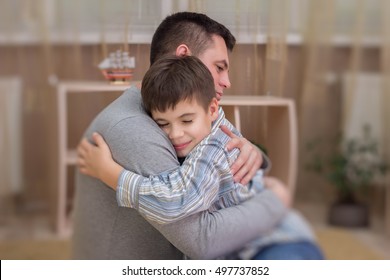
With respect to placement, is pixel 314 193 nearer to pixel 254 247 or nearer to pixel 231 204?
pixel 254 247

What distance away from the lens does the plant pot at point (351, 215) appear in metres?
2.18

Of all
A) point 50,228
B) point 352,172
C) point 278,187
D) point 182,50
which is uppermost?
point 182,50

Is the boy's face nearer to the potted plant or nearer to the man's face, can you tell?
the man's face

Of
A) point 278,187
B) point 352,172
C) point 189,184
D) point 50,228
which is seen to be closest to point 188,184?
point 189,184

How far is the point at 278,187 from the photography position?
85cm

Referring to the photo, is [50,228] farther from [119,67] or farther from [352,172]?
[119,67]

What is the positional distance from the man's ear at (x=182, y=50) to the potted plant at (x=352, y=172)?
1735 millimetres

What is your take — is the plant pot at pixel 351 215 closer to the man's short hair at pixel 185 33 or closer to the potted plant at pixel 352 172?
the potted plant at pixel 352 172

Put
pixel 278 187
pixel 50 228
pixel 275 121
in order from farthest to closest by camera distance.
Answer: pixel 50 228
pixel 278 187
pixel 275 121

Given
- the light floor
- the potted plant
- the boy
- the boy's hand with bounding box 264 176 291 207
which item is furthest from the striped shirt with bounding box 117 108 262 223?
the potted plant

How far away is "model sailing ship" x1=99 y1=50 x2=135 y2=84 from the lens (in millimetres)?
536

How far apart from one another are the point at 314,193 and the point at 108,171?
78.2 inches

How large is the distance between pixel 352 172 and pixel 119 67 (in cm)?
181

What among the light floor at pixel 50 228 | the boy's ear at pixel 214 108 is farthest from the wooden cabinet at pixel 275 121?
the light floor at pixel 50 228
